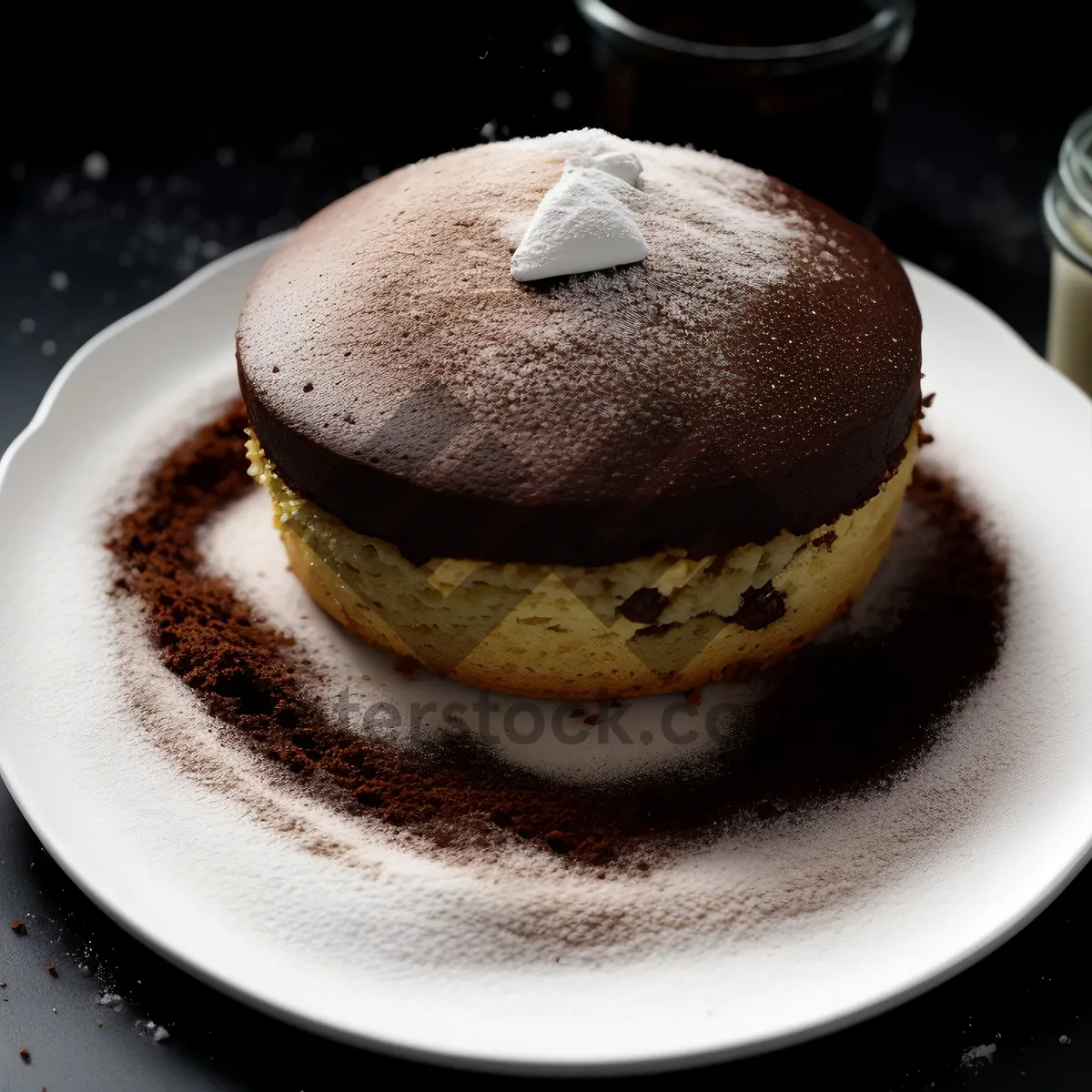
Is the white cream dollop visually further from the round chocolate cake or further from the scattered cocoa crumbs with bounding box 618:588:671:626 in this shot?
the scattered cocoa crumbs with bounding box 618:588:671:626

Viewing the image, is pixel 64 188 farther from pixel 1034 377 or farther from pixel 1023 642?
pixel 1023 642

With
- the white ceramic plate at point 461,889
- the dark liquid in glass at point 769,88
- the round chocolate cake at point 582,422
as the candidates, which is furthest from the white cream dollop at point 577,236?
the dark liquid in glass at point 769,88

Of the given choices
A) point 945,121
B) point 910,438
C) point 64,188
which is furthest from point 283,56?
point 910,438

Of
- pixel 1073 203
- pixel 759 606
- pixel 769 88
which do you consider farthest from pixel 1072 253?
pixel 759 606

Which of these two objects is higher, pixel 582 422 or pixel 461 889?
pixel 582 422

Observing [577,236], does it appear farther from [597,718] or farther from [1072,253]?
[1072,253]

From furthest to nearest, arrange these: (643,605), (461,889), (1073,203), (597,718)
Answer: (1073,203)
(597,718)
(643,605)
(461,889)

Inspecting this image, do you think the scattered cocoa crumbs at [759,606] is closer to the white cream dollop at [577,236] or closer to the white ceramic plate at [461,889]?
the white ceramic plate at [461,889]
